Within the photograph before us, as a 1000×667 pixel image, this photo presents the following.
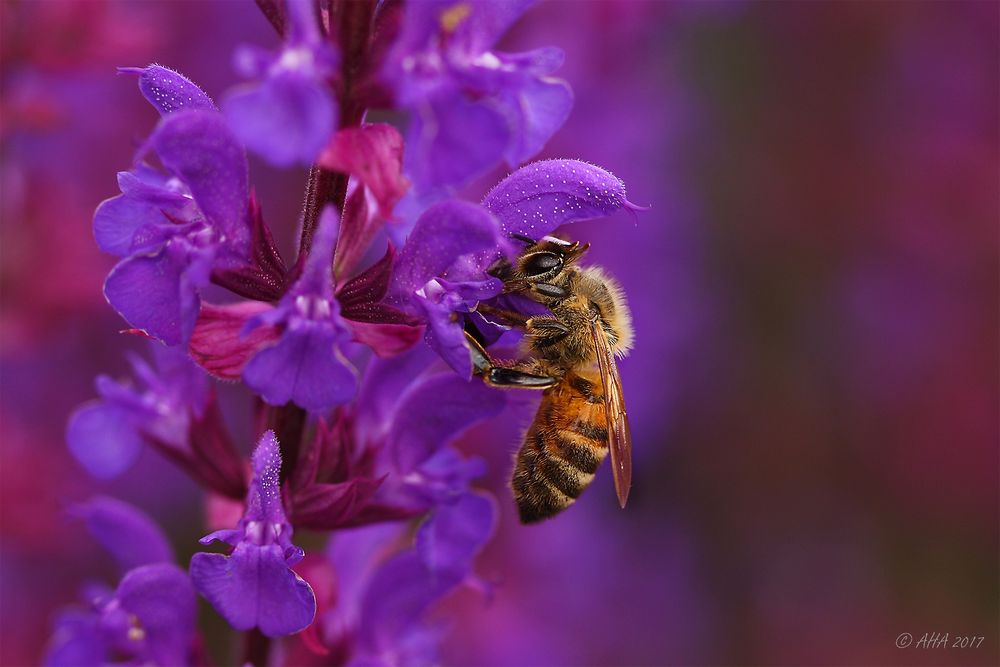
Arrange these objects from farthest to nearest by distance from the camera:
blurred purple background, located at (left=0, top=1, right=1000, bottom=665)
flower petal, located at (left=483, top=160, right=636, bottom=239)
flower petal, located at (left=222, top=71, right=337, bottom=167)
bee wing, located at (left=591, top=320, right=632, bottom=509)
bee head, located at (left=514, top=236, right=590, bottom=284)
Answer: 1. blurred purple background, located at (left=0, top=1, right=1000, bottom=665)
2. bee wing, located at (left=591, top=320, right=632, bottom=509)
3. bee head, located at (left=514, top=236, right=590, bottom=284)
4. flower petal, located at (left=483, top=160, right=636, bottom=239)
5. flower petal, located at (left=222, top=71, right=337, bottom=167)

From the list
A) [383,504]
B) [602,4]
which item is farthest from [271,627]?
[602,4]

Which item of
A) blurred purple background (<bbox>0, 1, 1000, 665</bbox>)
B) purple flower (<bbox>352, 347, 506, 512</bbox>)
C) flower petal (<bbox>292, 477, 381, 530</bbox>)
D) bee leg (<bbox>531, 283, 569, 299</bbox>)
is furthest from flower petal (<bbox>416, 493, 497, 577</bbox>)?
blurred purple background (<bbox>0, 1, 1000, 665</bbox>)

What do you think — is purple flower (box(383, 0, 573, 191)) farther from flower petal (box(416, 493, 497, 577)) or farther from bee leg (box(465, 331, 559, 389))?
flower petal (box(416, 493, 497, 577))

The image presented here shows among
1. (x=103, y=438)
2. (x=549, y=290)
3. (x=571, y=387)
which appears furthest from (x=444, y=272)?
(x=103, y=438)

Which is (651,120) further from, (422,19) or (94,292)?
(422,19)

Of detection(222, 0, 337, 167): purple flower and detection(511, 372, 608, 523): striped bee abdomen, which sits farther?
detection(511, 372, 608, 523): striped bee abdomen
